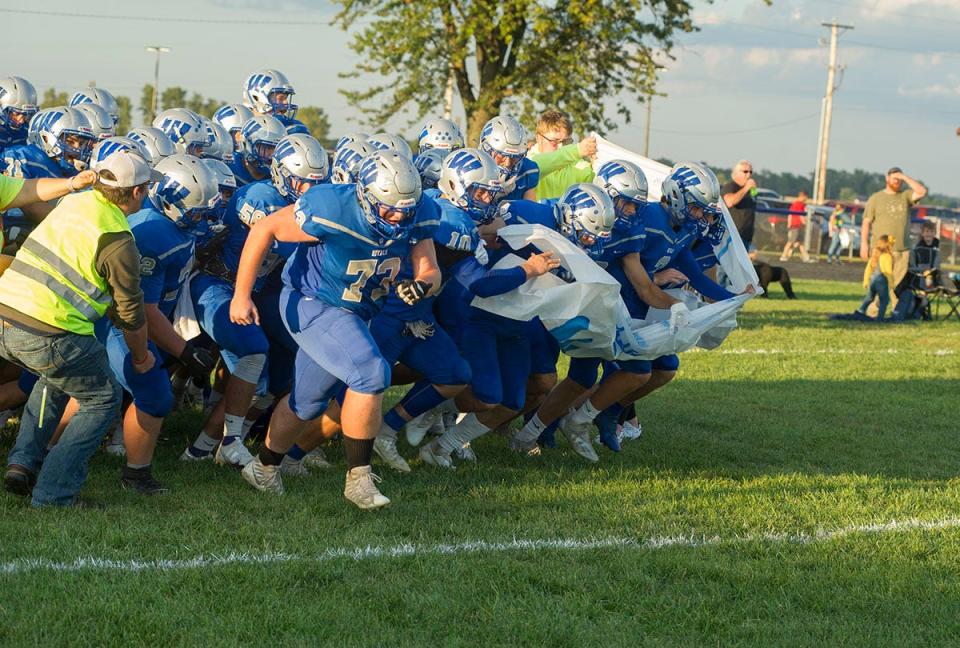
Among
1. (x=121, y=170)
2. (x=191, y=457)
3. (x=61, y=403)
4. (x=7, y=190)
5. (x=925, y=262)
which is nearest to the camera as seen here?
(x=121, y=170)

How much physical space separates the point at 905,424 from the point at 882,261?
8.17 meters

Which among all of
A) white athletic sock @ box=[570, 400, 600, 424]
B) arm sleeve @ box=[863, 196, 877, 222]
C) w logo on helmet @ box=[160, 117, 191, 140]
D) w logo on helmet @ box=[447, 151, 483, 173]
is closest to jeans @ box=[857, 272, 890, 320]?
arm sleeve @ box=[863, 196, 877, 222]

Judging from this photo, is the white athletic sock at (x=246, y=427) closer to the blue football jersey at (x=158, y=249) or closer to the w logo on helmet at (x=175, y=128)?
the blue football jersey at (x=158, y=249)

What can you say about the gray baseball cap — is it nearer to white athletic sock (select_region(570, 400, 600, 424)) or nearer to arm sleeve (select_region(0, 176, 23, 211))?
arm sleeve (select_region(0, 176, 23, 211))

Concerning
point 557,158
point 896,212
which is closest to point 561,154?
point 557,158

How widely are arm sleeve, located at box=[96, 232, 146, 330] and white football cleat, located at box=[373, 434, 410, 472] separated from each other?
1.98 metres

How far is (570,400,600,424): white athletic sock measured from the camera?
25.6 ft

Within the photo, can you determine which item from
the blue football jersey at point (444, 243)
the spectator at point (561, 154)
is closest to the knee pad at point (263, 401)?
the blue football jersey at point (444, 243)

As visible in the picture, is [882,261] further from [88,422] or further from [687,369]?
[88,422]

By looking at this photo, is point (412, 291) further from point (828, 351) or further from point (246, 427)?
point (828, 351)

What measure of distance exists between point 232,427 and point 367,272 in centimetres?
143

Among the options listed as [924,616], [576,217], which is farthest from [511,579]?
[576,217]

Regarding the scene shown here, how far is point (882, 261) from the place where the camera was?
17312 millimetres

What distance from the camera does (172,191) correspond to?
6.20m
